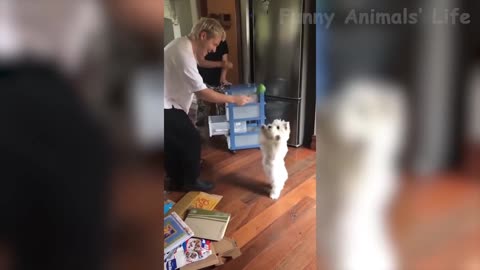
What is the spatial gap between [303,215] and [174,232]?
1.13ft

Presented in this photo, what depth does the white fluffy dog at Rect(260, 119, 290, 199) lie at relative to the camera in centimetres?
84

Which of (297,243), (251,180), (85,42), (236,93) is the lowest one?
(297,243)

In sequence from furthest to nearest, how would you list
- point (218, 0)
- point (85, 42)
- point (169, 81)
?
point (218, 0)
point (169, 81)
point (85, 42)

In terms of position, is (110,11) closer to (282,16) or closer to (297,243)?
(282,16)

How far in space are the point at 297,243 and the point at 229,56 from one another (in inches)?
20.7

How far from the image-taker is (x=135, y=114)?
1.40 feet

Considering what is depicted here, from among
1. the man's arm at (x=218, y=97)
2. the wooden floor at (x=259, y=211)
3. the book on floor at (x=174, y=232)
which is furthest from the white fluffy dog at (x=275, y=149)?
the book on floor at (x=174, y=232)

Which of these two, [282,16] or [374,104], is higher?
[282,16]

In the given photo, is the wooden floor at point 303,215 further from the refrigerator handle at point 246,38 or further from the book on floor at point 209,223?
the refrigerator handle at point 246,38

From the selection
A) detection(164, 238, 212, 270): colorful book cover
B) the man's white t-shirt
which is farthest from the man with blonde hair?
detection(164, 238, 212, 270): colorful book cover

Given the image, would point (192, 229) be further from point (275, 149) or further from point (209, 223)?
point (275, 149)

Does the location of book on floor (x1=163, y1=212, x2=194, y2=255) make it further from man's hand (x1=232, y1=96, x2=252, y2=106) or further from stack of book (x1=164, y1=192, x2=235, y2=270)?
man's hand (x1=232, y1=96, x2=252, y2=106)

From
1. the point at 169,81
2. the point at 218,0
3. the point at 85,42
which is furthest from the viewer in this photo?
the point at 218,0

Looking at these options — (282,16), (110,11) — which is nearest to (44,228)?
(110,11)
